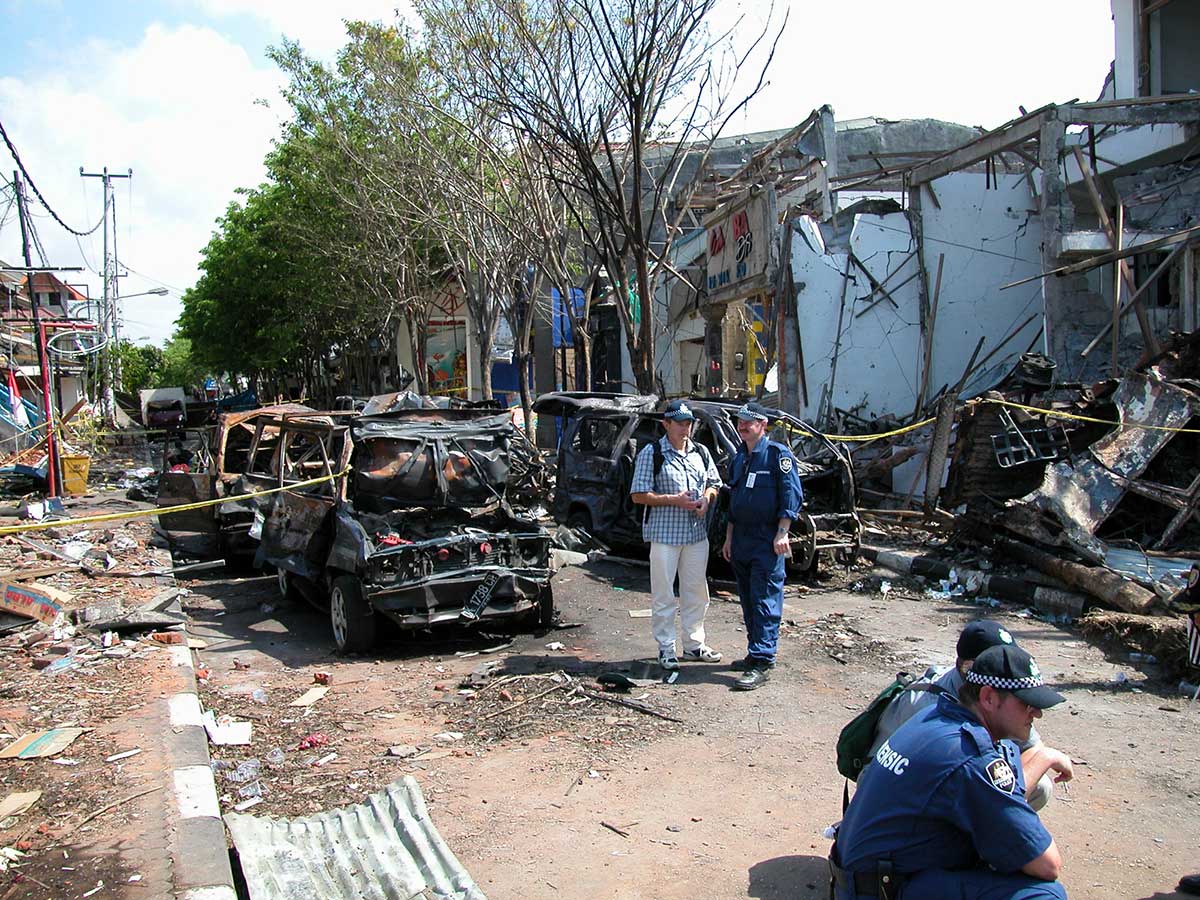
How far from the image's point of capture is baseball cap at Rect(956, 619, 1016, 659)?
9.25 ft

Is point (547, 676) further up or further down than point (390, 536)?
further down

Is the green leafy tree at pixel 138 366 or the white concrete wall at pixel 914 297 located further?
the green leafy tree at pixel 138 366

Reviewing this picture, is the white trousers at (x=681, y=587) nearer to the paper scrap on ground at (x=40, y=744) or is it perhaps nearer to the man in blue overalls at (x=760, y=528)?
the man in blue overalls at (x=760, y=528)

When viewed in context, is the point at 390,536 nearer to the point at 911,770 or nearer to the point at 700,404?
the point at 700,404

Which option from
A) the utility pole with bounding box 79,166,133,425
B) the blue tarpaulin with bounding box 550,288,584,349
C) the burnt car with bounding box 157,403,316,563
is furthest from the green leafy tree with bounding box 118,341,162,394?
the burnt car with bounding box 157,403,316,563

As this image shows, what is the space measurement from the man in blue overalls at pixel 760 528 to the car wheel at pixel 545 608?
201cm

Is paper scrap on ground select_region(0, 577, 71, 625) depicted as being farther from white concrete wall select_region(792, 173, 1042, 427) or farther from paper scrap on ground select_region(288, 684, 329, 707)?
white concrete wall select_region(792, 173, 1042, 427)

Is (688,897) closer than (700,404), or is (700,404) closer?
(688,897)

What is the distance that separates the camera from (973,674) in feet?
8.98

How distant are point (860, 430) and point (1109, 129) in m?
6.38

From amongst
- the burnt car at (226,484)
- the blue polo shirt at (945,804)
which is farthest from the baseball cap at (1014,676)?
the burnt car at (226,484)

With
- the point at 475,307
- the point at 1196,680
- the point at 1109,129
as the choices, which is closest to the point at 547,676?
the point at 1196,680

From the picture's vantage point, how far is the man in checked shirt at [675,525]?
6.75 metres

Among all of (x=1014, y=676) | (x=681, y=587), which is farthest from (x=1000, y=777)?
(x=681, y=587)
